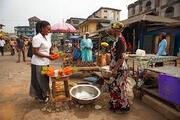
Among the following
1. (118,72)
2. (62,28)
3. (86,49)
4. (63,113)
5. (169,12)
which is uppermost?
(169,12)

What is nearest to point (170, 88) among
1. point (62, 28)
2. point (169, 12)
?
point (62, 28)

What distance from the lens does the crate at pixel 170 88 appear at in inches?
126

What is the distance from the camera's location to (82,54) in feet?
29.9

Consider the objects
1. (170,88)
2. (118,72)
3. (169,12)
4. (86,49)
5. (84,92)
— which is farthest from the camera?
(169,12)

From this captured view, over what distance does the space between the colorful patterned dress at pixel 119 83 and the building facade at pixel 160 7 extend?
16323mm

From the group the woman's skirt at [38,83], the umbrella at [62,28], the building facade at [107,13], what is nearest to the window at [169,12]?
the umbrella at [62,28]

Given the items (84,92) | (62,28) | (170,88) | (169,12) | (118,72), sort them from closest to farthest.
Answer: (170,88) < (118,72) < (84,92) < (62,28) < (169,12)

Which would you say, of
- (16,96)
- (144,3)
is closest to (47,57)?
(16,96)

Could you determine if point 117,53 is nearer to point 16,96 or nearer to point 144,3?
point 16,96

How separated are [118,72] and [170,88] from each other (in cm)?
104

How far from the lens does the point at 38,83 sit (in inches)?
161

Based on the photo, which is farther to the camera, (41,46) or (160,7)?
(160,7)

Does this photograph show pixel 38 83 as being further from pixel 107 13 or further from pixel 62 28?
pixel 107 13

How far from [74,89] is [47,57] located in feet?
3.67
